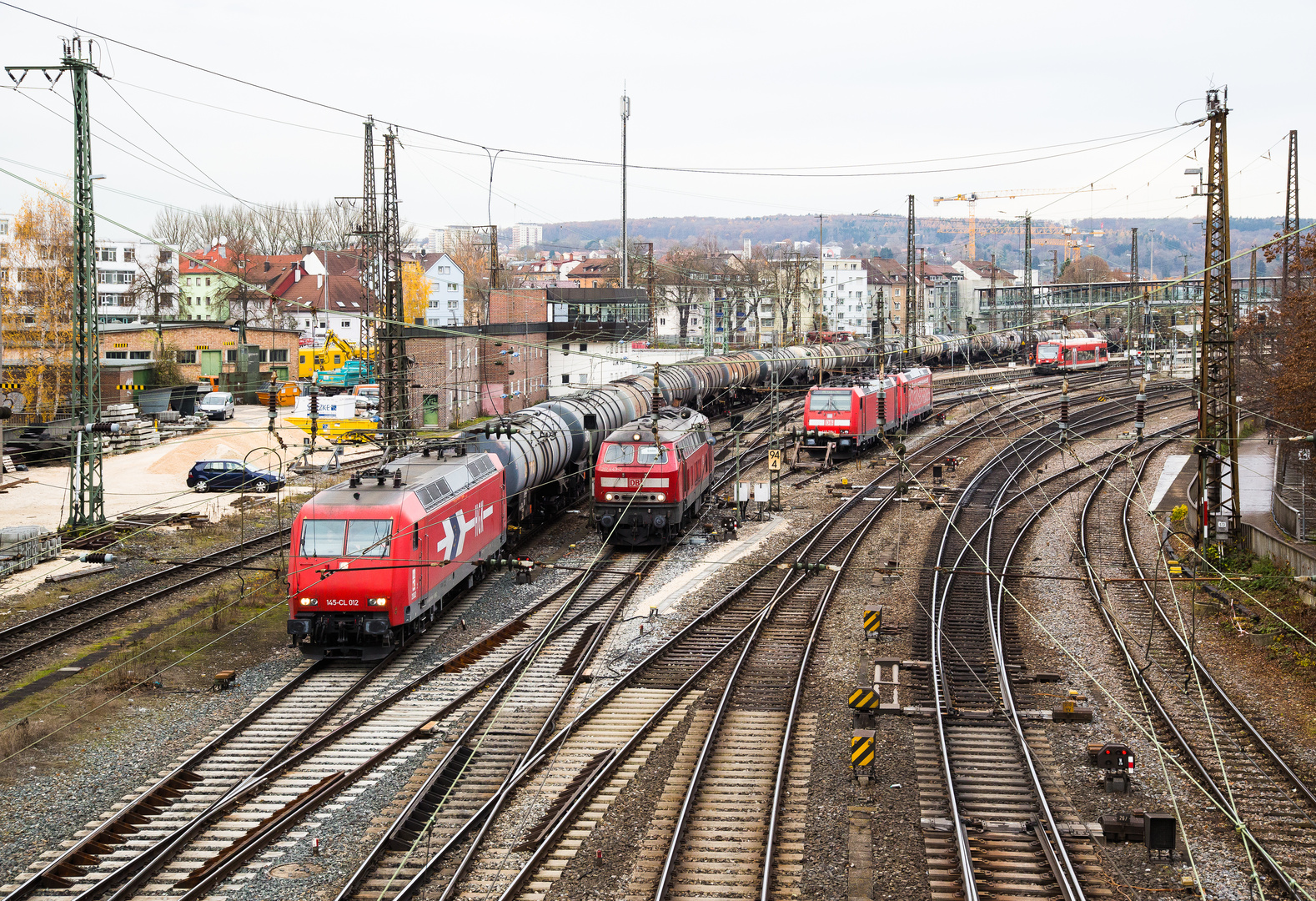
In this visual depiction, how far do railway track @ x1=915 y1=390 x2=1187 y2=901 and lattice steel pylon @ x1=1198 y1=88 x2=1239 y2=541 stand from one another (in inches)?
201

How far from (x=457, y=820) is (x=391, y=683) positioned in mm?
5524

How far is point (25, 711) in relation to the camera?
17188 millimetres

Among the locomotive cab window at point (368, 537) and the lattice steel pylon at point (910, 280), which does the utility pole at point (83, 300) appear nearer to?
the locomotive cab window at point (368, 537)

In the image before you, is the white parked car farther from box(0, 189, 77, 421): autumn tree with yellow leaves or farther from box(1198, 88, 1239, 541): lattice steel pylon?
box(1198, 88, 1239, 541): lattice steel pylon

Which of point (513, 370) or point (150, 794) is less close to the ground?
point (513, 370)

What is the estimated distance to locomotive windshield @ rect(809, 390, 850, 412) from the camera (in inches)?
1673

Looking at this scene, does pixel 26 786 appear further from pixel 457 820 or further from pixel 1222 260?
pixel 1222 260

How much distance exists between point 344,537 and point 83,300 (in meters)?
15.2

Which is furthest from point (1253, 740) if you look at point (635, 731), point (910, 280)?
point (910, 280)

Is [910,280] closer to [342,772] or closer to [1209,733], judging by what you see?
[1209,733]

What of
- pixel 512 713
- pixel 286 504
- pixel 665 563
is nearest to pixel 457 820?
pixel 512 713

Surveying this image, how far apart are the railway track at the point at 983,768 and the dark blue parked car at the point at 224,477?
2263cm

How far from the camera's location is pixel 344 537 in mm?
19141

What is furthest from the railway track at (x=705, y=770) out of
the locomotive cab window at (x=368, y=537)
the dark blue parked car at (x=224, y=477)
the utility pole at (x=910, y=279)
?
the utility pole at (x=910, y=279)
